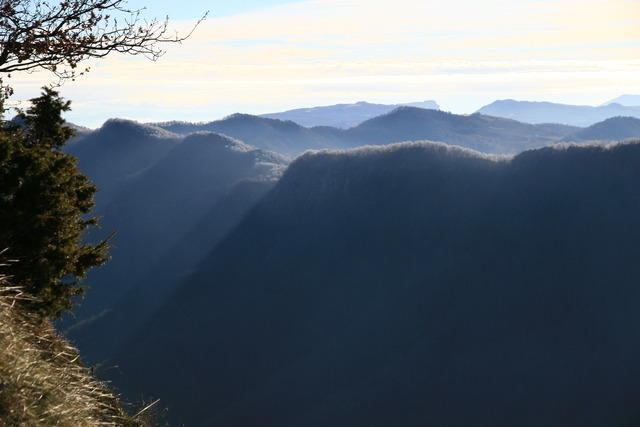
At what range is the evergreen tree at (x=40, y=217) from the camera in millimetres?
17484

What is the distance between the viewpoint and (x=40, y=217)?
58.1ft

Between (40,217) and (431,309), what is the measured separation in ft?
481

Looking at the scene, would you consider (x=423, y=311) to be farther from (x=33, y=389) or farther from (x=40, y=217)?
(x=33, y=389)

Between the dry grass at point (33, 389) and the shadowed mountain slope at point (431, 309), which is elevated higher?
the dry grass at point (33, 389)

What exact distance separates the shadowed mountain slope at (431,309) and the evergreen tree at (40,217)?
115950 mm

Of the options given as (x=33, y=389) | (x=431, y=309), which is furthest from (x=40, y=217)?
(x=431, y=309)

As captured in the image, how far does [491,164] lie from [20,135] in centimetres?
16541

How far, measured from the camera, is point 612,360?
126688mm

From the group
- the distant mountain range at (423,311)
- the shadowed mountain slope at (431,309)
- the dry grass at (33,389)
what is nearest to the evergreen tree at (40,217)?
the dry grass at (33,389)

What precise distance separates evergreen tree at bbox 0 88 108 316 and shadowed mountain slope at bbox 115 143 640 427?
115950 mm

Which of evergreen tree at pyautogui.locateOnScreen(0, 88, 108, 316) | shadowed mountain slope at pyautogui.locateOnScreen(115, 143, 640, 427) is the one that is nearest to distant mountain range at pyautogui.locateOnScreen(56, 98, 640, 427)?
shadowed mountain slope at pyautogui.locateOnScreen(115, 143, 640, 427)

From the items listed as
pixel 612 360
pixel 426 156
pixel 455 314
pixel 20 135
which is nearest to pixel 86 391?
pixel 20 135

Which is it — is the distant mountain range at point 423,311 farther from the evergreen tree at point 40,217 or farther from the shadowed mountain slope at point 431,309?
the evergreen tree at point 40,217

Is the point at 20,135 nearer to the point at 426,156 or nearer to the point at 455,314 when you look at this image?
the point at 455,314
